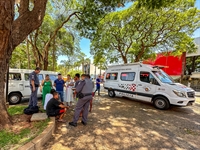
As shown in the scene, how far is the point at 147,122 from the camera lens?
4516 mm

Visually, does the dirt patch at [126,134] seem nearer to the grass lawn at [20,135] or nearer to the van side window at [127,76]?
the grass lawn at [20,135]

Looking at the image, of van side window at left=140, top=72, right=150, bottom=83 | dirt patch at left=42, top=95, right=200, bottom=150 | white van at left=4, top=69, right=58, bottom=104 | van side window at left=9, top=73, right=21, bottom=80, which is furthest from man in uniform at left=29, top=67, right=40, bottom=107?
van side window at left=140, top=72, right=150, bottom=83

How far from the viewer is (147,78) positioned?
6918 millimetres

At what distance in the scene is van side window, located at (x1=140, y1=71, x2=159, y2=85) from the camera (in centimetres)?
658

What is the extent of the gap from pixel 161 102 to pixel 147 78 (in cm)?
146

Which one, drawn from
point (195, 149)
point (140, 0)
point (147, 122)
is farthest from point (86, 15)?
point (195, 149)

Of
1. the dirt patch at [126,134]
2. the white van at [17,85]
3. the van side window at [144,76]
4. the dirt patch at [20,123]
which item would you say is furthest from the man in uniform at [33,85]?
the van side window at [144,76]

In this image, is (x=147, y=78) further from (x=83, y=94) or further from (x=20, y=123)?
(x=20, y=123)

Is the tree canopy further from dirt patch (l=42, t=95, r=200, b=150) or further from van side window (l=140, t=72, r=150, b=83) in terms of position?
dirt patch (l=42, t=95, r=200, b=150)

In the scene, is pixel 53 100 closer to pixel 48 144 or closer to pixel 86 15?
pixel 48 144

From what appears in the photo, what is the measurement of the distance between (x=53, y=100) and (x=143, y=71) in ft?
17.4

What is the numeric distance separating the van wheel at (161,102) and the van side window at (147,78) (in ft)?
2.71

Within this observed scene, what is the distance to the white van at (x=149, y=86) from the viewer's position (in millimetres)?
5861

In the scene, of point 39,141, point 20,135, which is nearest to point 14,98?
point 20,135
